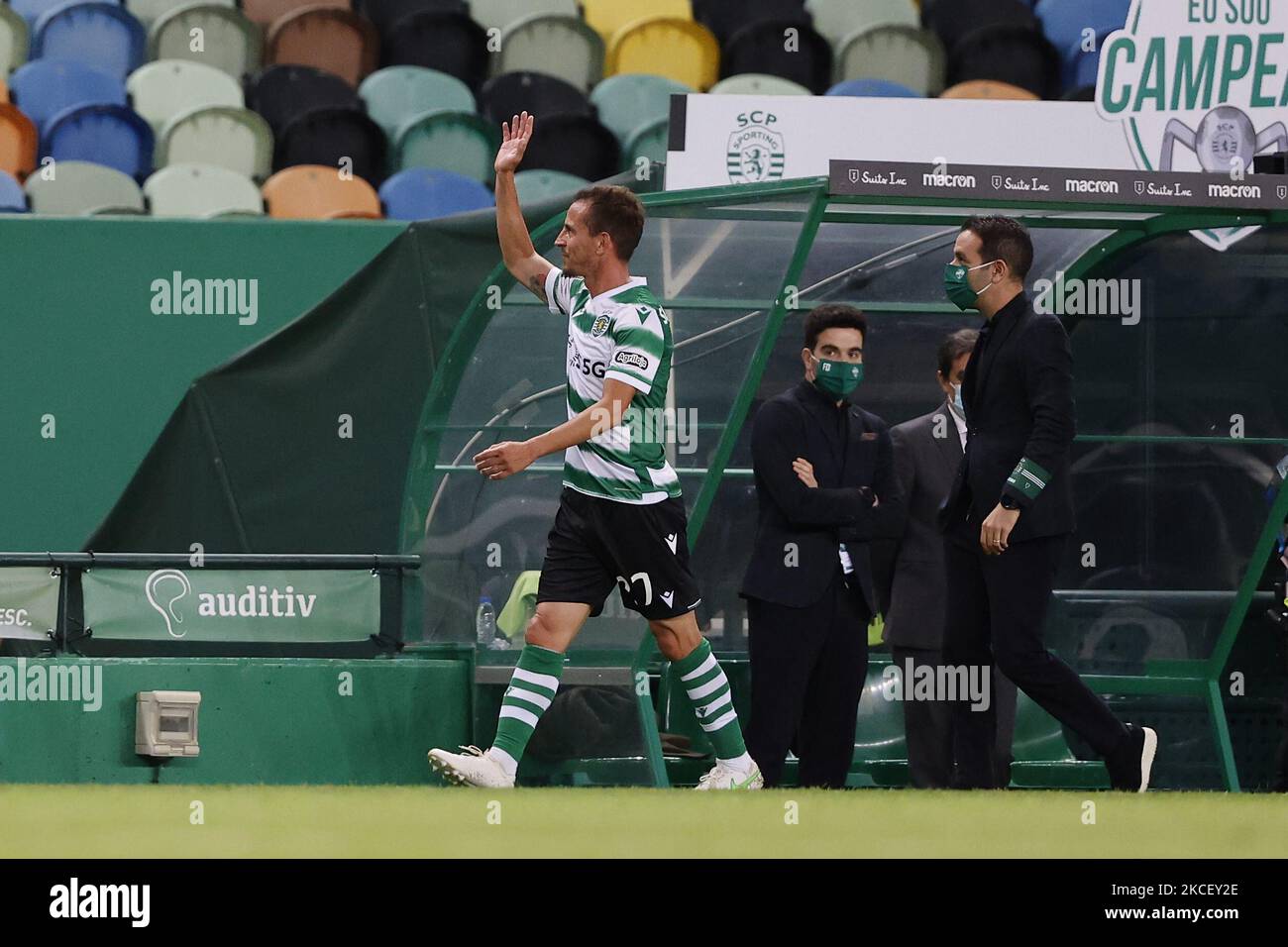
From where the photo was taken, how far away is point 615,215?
627cm

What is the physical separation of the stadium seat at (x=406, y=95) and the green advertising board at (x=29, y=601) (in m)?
6.57

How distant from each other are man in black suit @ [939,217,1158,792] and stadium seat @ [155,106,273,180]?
22.7ft

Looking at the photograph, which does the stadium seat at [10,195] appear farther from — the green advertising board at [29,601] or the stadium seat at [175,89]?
the green advertising board at [29,601]

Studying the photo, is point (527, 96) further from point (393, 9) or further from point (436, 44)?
point (393, 9)

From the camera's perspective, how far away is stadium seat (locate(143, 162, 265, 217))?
11.8m

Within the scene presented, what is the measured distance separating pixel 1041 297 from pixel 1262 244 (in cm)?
94

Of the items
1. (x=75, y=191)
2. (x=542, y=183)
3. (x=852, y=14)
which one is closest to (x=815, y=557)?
(x=542, y=183)

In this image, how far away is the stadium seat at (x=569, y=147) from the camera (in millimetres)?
12875

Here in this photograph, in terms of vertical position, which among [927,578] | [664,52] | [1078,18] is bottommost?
[927,578]

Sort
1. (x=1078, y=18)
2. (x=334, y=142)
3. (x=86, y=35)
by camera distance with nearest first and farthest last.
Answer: (x=334, y=142) < (x=86, y=35) < (x=1078, y=18)

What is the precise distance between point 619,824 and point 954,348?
322 cm

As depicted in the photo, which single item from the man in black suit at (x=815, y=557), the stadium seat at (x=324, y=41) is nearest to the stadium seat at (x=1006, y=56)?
the stadium seat at (x=324, y=41)

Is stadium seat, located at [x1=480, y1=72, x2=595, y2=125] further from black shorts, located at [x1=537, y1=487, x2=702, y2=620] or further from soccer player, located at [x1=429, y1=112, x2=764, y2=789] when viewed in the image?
black shorts, located at [x1=537, y1=487, x2=702, y2=620]
